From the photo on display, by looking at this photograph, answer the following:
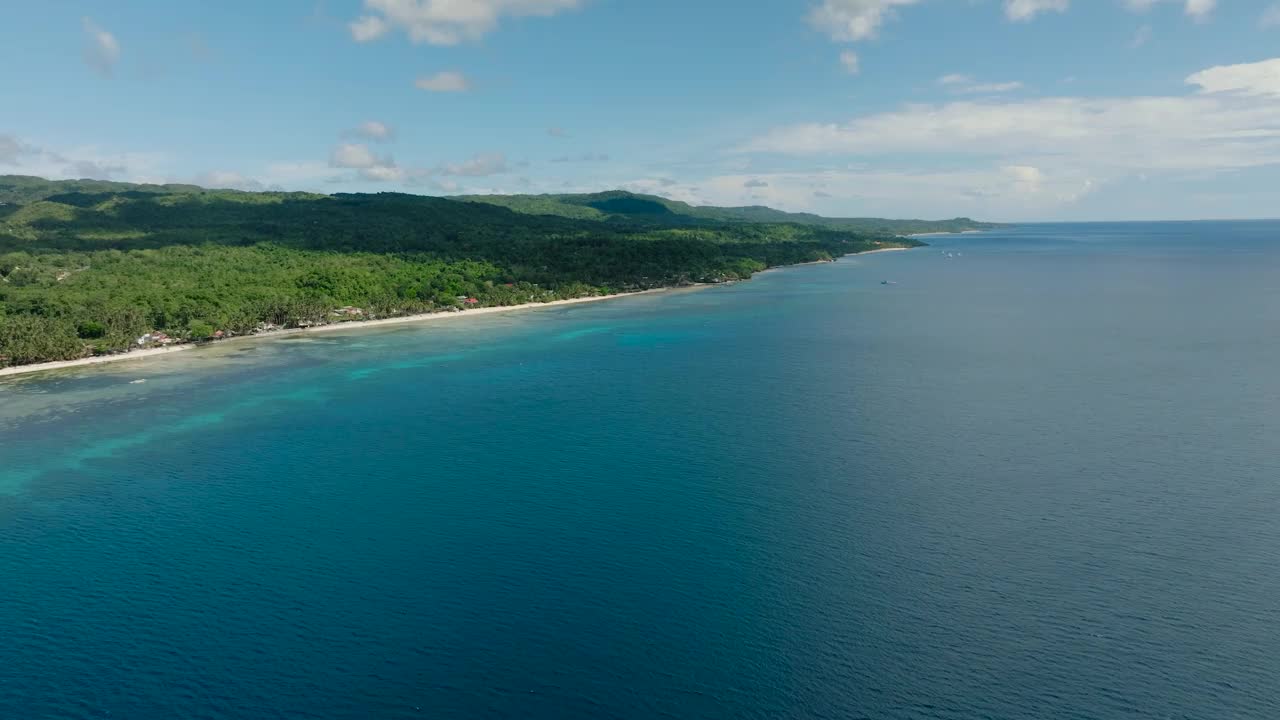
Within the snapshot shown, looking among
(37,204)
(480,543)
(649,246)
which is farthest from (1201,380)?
(37,204)

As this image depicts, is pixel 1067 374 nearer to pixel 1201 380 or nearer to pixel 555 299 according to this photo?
pixel 1201 380

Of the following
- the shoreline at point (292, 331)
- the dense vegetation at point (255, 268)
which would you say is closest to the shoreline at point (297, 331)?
the shoreline at point (292, 331)

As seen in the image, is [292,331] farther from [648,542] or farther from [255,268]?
[648,542]

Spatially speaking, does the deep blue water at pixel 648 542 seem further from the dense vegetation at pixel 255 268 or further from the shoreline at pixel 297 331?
the dense vegetation at pixel 255 268

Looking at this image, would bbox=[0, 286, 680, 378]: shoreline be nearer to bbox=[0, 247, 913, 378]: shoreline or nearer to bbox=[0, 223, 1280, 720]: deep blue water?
bbox=[0, 247, 913, 378]: shoreline

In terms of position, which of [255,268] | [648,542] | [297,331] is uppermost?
[255,268]

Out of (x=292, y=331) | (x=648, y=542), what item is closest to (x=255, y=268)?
(x=292, y=331)
